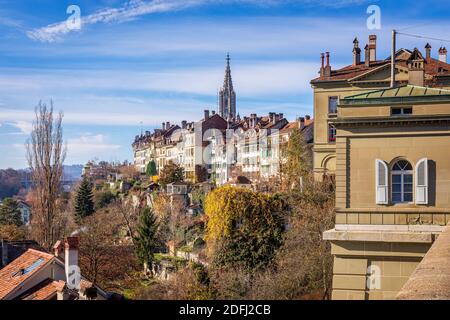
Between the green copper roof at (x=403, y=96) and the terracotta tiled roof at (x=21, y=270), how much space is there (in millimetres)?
10800

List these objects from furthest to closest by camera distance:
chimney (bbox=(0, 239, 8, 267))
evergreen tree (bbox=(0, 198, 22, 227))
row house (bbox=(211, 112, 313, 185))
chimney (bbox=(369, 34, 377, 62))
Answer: row house (bbox=(211, 112, 313, 185)), evergreen tree (bbox=(0, 198, 22, 227)), chimney (bbox=(369, 34, 377, 62)), chimney (bbox=(0, 239, 8, 267))

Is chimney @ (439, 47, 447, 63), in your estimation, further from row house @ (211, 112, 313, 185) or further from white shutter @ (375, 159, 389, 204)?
white shutter @ (375, 159, 389, 204)

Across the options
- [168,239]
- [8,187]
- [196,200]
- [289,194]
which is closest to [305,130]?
[196,200]

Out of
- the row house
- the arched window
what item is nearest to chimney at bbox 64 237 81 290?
the arched window

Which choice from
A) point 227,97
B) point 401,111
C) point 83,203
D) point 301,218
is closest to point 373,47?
point 301,218

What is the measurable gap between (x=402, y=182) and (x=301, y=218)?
46.3 ft

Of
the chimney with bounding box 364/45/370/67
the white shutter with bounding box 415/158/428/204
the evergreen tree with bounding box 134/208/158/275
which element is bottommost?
the evergreen tree with bounding box 134/208/158/275

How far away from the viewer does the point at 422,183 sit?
16.0m

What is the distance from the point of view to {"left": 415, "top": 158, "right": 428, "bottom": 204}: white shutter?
15962 millimetres

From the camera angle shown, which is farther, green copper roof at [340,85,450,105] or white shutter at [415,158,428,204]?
green copper roof at [340,85,450,105]

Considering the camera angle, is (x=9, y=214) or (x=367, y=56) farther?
(x=9, y=214)

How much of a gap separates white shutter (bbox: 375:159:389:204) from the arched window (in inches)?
9.1

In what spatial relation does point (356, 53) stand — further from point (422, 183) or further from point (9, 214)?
A: point (9, 214)

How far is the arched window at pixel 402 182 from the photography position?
53.7ft
